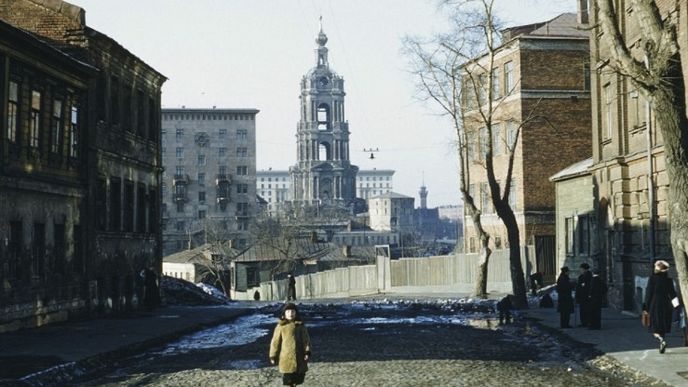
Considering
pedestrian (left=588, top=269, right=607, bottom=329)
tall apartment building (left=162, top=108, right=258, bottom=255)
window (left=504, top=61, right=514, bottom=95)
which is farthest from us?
tall apartment building (left=162, top=108, right=258, bottom=255)

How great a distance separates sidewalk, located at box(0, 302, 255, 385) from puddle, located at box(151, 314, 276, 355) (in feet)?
1.29

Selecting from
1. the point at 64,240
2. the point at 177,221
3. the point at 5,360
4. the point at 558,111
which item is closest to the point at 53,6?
the point at 64,240

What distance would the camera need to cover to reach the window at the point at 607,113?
31.5 meters

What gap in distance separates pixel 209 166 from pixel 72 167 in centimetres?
11187

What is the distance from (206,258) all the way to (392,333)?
65.3m

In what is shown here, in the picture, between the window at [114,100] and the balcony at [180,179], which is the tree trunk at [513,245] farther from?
the balcony at [180,179]

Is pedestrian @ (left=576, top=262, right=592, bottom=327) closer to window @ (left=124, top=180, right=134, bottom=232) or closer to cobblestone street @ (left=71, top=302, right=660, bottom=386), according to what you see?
cobblestone street @ (left=71, top=302, right=660, bottom=386)

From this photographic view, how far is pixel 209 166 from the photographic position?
465 feet

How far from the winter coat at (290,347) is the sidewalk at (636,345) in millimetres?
5130

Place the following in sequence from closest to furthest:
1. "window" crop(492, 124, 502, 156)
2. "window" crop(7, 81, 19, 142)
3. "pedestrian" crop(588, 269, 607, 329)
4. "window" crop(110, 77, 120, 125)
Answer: "pedestrian" crop(588, 269, 607, 329) < "window" crop(7, 81, 19, 142) < "window" crop(110, 77, 120, 125) < "window" crop(492, 124, 502, 156)

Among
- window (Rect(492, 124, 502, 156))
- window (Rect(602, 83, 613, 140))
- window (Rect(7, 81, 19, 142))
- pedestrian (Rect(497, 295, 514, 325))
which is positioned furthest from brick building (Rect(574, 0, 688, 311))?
window (Rect(492, 124, 502, 156))

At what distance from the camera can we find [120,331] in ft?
82.6

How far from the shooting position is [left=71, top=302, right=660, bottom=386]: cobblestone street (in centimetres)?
1565

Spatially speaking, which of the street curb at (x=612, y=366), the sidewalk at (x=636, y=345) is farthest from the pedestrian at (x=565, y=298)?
the street curb at (x=612, y=366)
